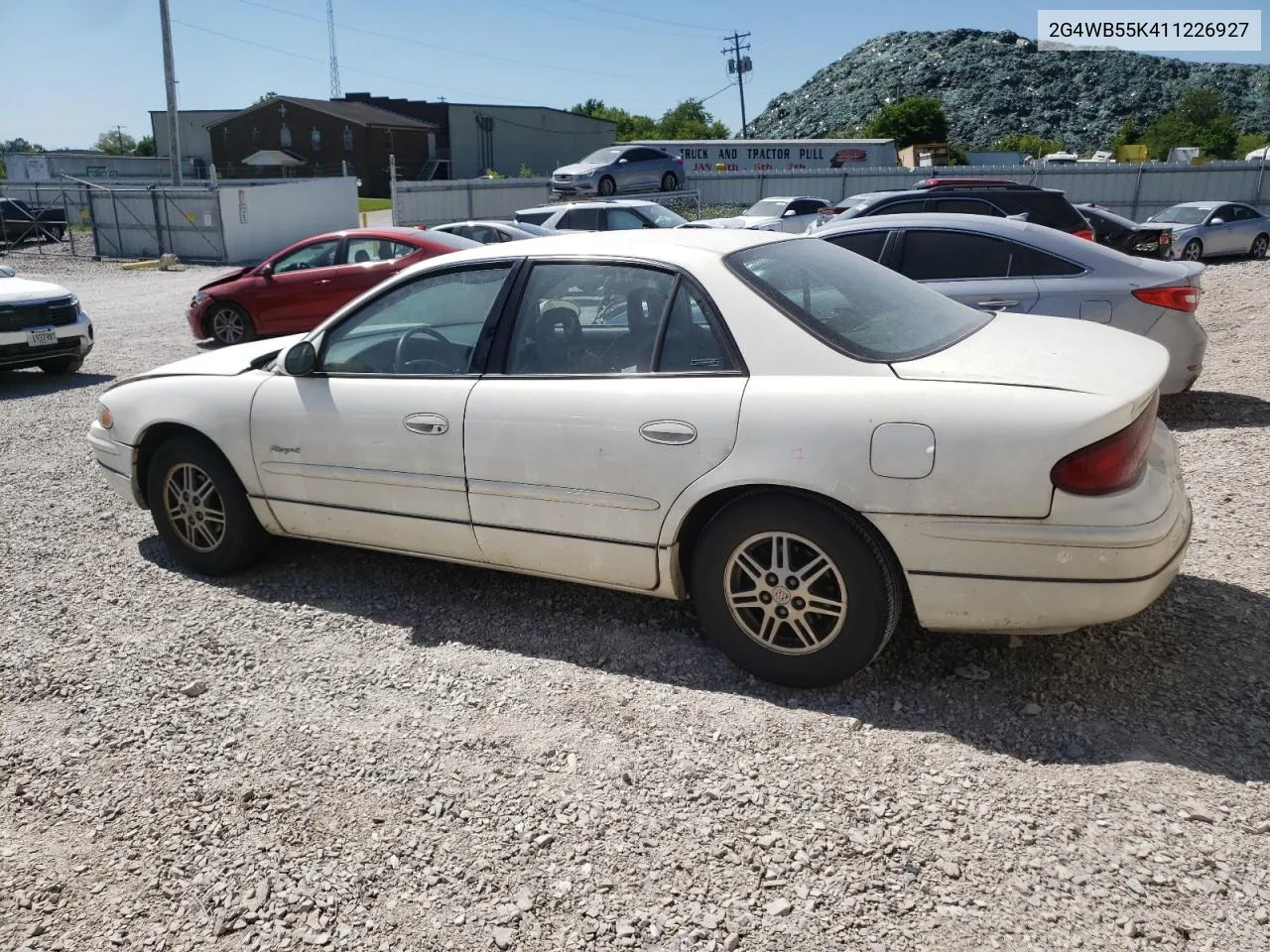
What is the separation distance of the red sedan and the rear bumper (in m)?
10.1

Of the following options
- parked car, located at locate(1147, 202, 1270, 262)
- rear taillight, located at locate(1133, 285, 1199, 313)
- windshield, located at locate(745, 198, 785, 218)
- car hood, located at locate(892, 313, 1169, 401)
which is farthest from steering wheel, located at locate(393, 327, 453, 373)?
windshield, located at locate(745, 198, 785, 218)

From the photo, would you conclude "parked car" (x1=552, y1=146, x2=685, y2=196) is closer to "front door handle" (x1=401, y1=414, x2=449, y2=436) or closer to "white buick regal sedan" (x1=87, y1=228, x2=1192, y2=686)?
"white buick regal sedan" (x1=87, y1=228, x2=1192, y2=686)

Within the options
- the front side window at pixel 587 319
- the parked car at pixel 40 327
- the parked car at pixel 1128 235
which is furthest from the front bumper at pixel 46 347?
the parked car at pixel 1128 235

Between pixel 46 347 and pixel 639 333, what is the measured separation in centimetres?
958

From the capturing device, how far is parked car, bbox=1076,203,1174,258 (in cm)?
1627

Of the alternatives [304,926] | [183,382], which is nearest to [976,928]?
[304,926]

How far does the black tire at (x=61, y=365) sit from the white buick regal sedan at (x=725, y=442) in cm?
759

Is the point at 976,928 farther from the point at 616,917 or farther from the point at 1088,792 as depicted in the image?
the point at 616,917

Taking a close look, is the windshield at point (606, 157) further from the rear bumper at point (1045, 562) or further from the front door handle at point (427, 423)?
the rear bumper at point (1045, 562)

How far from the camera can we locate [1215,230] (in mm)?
22500

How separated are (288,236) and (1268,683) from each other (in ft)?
102

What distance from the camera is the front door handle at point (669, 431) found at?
142 inches

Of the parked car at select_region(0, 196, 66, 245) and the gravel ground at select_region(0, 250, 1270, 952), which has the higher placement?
the parked car at select_region(0, 196, 66, 245)

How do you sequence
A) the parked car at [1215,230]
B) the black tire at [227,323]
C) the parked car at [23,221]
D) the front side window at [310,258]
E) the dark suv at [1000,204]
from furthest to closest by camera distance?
1. the parked car at [23,221]
2. the parked car at [1215,230]
3. the black tire at [227,323]
4. the front side window at [310,258]
5. the dark suv at [1000,204]
